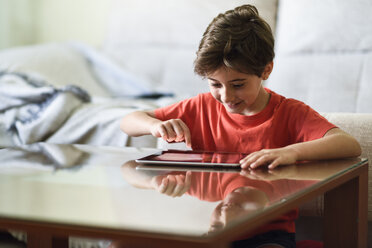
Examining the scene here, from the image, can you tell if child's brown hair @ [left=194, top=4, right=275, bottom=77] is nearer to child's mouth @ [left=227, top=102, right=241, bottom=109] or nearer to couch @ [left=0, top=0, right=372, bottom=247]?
child's mouth @ [left=227, top=102, right=241, bottom=109]

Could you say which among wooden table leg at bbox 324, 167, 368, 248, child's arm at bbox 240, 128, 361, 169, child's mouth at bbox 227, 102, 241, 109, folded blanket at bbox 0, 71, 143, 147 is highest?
child's mouth at bbox 227, 102, 241, 109

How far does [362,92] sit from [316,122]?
2.64 feet

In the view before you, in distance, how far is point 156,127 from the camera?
1.07 m

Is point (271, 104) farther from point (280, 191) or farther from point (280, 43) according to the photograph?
point (280, 43)

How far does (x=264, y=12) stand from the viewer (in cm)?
204

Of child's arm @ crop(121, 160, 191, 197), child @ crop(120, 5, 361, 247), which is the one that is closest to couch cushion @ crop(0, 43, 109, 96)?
child @ crop(120, 5, 361, 247)

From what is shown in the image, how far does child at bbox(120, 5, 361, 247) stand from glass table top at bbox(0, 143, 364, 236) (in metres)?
0.05

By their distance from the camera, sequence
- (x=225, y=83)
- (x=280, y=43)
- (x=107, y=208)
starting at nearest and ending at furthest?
(x=107, y=208) → (x=225, y=83) → (x=280, y=43)

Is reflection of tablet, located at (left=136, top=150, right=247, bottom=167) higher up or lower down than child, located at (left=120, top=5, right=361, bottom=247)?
lower down

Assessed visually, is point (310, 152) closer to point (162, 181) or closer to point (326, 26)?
point (162, 181)

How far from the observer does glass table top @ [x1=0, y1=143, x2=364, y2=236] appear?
547mm

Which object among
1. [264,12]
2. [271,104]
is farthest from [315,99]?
[271,104]

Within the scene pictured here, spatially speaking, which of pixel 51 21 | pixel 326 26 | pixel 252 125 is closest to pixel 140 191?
pixel 252 125

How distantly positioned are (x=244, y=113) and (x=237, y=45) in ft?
0.60
